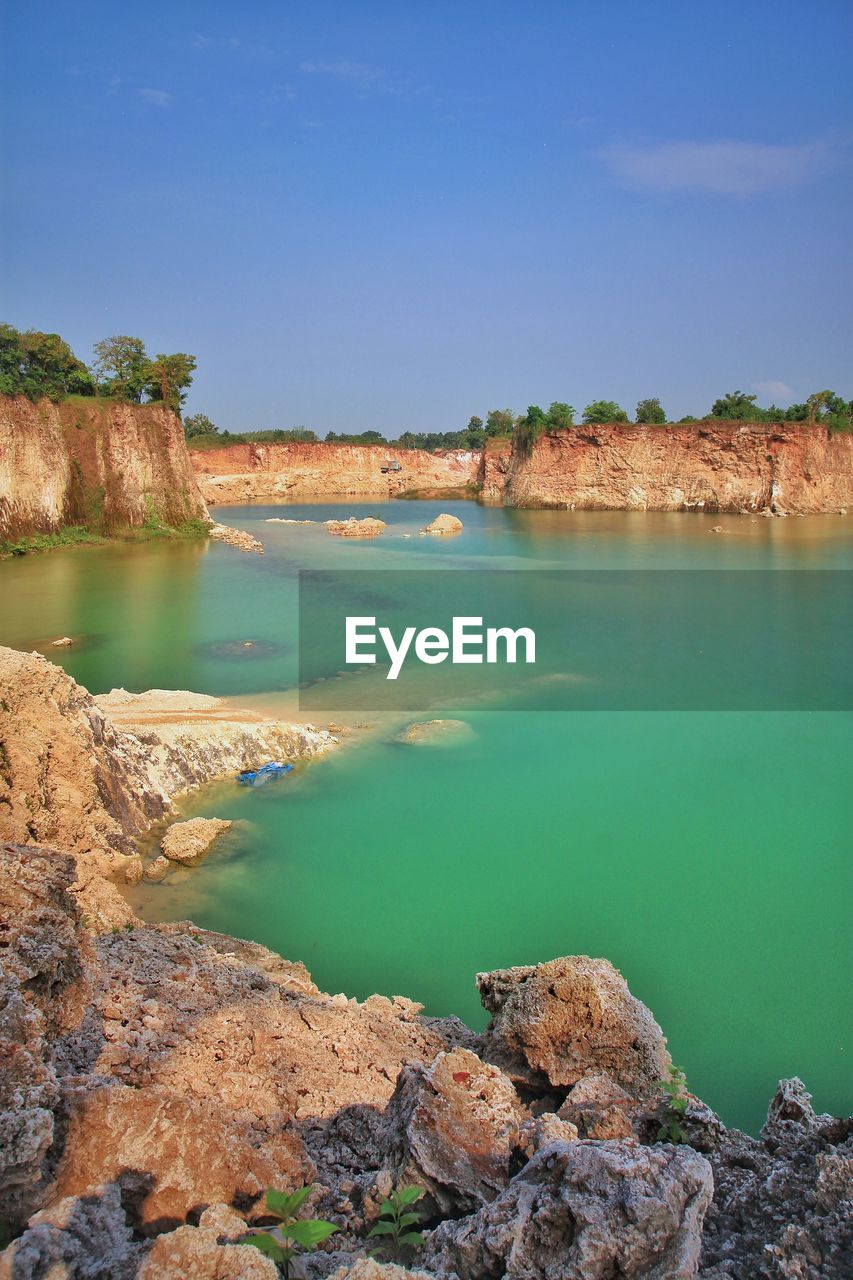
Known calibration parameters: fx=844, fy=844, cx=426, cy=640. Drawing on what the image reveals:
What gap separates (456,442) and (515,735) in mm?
91077

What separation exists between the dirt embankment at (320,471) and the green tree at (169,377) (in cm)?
2478

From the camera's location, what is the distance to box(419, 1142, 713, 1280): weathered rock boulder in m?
1.98

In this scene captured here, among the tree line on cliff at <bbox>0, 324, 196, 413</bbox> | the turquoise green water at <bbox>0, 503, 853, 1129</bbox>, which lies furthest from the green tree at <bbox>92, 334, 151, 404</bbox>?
the turquoise green water at <bbox>0, 503, 853, 1129</bbox>

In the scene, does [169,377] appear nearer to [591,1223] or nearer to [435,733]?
[435,733]

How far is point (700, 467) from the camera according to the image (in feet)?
147

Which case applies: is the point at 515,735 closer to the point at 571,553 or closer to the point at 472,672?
the point at 472,672

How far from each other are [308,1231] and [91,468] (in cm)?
3238

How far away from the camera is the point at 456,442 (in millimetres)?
99375

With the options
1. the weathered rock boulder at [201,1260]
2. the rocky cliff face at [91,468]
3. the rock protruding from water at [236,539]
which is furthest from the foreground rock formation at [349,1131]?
the rock protruding from water at [236,539]

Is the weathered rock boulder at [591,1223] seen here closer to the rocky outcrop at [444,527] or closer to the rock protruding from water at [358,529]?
the rock protruding from water at [358,529]

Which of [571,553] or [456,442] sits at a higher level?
[456,442]

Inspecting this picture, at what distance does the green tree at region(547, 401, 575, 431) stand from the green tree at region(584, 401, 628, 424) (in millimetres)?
2420

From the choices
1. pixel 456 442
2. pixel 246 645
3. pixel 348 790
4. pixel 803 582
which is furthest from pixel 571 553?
pixel 456 442

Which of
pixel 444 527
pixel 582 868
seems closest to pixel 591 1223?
→ pixel 582 868
